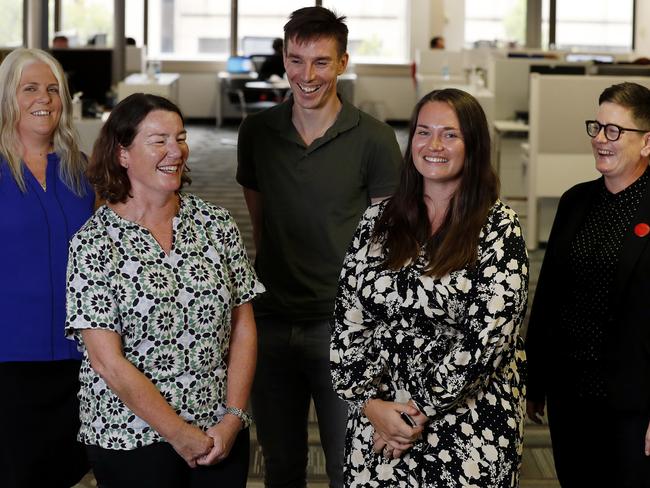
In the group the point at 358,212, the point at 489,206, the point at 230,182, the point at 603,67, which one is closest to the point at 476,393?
the point at 489,206

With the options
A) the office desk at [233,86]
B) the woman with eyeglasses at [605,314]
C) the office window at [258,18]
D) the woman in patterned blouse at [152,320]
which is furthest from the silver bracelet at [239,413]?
the office window at [258,18]

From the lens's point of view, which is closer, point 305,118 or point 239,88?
point 305,118

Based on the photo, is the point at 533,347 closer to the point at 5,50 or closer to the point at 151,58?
the point at 5,50

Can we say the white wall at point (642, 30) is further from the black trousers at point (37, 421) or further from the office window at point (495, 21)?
the black trousers at point (37, 421)

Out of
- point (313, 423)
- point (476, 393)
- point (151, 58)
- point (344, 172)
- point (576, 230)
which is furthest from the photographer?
point (151, 58)

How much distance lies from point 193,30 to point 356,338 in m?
17.1

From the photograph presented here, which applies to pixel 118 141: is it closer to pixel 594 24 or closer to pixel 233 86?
Result: pixel 233 86

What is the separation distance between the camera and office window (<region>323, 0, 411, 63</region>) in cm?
1859

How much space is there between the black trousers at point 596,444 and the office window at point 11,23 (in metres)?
13.2

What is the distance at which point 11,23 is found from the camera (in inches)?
574

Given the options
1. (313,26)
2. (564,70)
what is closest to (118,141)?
(313,26)

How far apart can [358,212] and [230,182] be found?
26.7ft

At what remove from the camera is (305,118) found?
9.08ft

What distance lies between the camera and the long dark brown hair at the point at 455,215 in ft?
6.89
